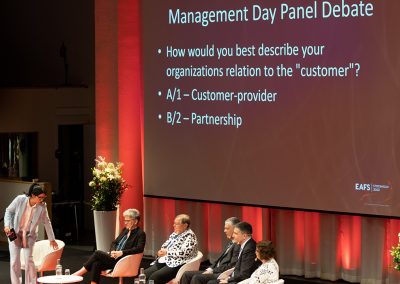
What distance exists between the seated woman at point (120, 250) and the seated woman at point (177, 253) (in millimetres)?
348

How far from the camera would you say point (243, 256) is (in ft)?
28.0

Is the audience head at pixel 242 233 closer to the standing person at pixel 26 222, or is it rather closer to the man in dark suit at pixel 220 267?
the man in dark suit at pixel 220 267

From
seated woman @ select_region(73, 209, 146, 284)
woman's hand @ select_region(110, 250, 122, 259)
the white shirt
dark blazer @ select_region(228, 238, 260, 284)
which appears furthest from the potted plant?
the white shirt

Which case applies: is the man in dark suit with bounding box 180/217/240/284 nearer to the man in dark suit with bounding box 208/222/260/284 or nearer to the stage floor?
the man in dark suit with bounding box 208/222/260/284

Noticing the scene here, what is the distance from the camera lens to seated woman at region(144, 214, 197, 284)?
9.23m

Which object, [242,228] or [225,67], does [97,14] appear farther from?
[242,228]

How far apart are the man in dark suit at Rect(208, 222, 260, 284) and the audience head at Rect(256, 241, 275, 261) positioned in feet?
1.57

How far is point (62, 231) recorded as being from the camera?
13.7 m

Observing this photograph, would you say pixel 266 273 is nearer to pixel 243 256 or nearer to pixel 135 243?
pixel 243 256

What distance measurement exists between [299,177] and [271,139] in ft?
1.84

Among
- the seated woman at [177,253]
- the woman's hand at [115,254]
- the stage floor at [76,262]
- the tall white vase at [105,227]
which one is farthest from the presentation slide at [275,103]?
the woman's hand at [115,254]

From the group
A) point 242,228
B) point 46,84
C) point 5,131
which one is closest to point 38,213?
point 242,228

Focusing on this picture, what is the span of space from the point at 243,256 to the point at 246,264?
0.08 metres

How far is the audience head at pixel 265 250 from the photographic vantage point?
26.2ft
